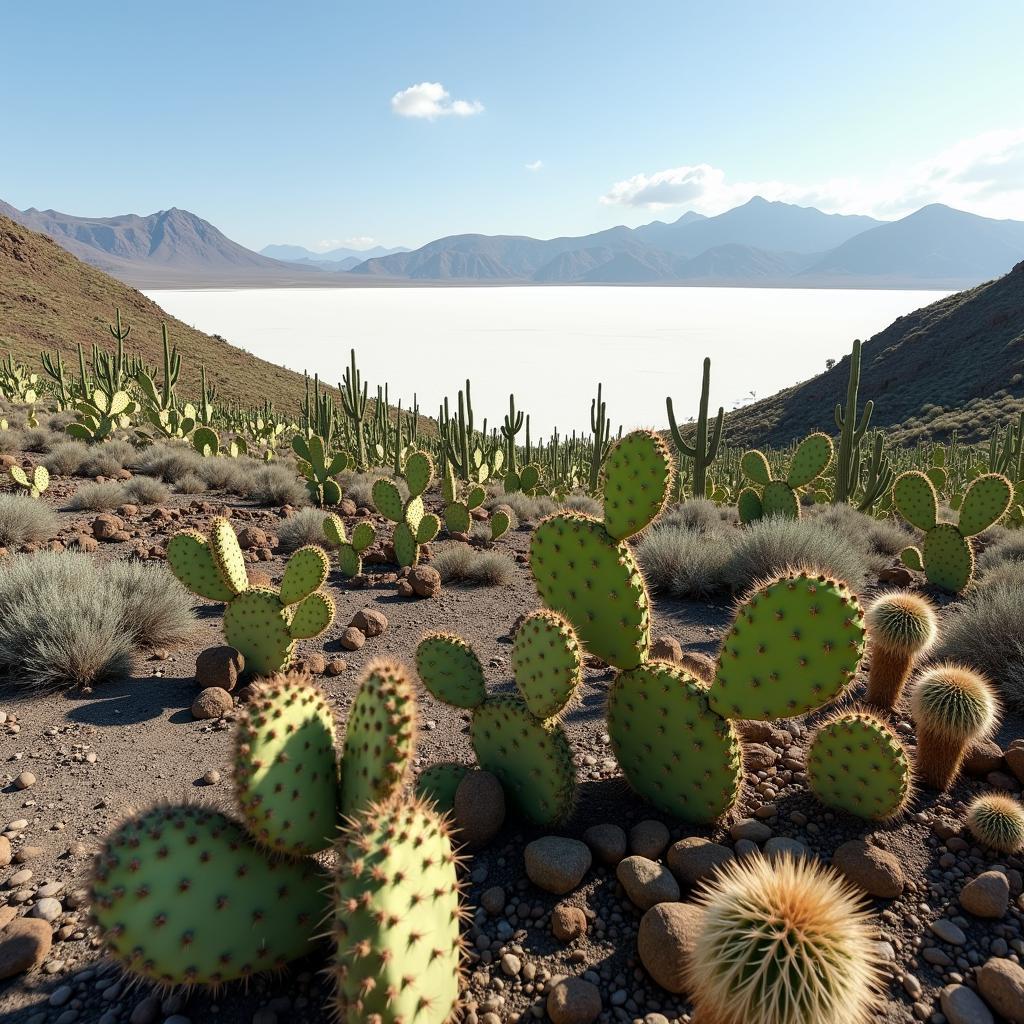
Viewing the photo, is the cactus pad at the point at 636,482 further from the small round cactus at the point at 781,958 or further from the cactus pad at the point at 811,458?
the cactus pad at the point at 811,458

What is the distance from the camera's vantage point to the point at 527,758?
10.7 feet

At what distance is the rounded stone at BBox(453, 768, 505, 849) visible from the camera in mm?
3102

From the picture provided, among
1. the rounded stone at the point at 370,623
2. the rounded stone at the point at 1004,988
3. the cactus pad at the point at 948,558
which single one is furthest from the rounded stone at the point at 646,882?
the cactus pad at the point at 948,558

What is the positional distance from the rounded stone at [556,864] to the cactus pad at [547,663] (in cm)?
55

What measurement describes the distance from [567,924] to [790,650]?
4.85ft

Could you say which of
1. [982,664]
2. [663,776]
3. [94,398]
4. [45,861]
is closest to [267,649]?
[45,861]

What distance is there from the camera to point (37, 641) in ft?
16.2

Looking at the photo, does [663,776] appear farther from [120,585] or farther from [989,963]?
[120,585]

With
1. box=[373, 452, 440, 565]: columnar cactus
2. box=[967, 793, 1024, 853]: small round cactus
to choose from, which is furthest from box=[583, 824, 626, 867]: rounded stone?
box=[373, 452, 440, 565]: columnar cactus

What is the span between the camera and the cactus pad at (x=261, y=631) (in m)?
5.18

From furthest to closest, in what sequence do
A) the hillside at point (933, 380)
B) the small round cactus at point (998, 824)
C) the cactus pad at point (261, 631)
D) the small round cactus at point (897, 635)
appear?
the hillside at point (933, 380) < the cactus pad at point (261, 631) < the small round cactus at point (897, 635) < the small round cactus at point (998, 824)

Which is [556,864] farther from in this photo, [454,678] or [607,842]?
[454,678]

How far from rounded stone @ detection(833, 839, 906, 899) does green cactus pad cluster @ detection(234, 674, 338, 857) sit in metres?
2.15

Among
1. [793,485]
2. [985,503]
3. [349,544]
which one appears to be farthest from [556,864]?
[793,485]
